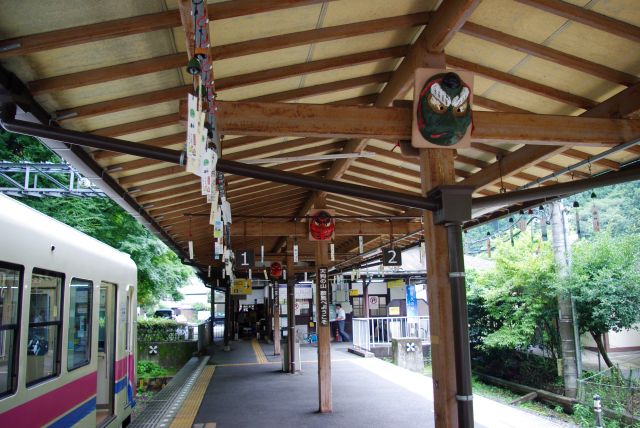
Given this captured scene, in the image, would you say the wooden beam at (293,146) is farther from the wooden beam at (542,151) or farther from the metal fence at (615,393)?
the metal fence at (615,393)

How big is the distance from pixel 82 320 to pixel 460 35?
466 cm

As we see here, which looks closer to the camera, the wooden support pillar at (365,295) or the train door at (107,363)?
the train door at (107,363)

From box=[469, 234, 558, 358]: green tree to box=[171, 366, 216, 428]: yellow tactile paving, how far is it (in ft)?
26.8

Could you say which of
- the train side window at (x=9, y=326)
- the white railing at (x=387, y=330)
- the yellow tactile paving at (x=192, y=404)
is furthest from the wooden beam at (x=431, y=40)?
the white railing at (x=387, y=330)

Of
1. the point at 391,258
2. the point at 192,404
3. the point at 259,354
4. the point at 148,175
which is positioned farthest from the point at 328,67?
the point at 259,354

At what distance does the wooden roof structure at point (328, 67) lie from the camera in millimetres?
3182

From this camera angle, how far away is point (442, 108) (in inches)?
157

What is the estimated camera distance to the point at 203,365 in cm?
1489

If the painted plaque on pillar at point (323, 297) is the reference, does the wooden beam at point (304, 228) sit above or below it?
above

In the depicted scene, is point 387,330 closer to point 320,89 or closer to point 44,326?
point 320,89

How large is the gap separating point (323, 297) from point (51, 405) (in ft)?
19.9

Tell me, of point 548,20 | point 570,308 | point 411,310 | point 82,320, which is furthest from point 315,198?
point 411,310

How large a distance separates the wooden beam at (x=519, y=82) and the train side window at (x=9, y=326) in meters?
3.98

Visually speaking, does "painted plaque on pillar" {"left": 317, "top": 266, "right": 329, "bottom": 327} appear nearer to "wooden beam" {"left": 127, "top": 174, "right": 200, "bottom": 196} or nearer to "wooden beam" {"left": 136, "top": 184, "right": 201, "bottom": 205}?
"wooden beam" {"left": 136, "top": 184, "right": 201, "bottom": 205}
